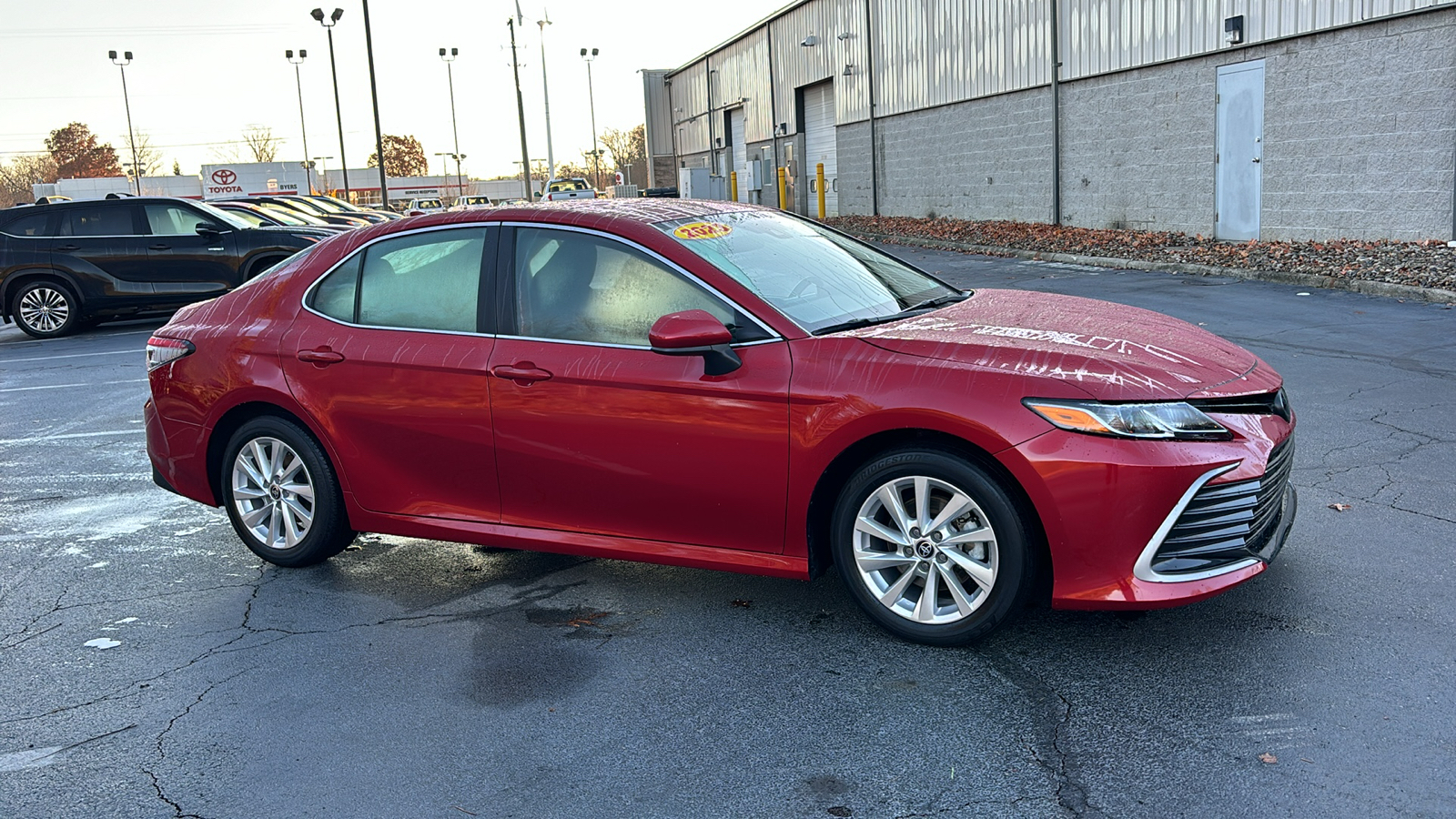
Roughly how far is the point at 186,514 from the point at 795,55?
3574 cm

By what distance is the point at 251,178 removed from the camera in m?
61.8

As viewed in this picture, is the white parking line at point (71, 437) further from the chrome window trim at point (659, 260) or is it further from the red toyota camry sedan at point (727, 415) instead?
the chrome window trim at point (659, 260)

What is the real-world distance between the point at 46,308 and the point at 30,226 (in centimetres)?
116

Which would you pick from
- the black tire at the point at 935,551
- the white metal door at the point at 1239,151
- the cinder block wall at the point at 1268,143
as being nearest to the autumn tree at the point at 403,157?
the cinder block wall at the point at 1268,143

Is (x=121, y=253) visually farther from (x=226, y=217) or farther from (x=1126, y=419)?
(x=1126, y=419)

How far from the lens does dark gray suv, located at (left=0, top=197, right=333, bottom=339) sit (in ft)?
51.9

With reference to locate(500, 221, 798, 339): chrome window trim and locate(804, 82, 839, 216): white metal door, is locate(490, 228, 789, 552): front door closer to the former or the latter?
locate(500, 221, 798, 339): chrome window trim

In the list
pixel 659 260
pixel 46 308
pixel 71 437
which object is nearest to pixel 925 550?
pixel 659 260

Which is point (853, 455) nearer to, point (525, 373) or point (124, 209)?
point (525, 373)

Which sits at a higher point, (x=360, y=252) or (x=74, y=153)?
(x=74, y=153)

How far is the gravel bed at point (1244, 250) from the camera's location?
520 inches

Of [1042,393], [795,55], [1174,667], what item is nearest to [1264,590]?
[1174,667]

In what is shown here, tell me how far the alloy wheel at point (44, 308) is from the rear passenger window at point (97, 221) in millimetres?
915

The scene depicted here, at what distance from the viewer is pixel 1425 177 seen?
1506cm
